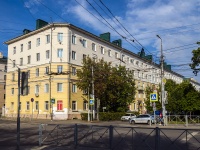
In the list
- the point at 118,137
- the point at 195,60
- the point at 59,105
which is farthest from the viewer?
the point at 59,105

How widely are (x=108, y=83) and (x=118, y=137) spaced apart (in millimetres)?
30303

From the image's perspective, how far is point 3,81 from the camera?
66.4 metres

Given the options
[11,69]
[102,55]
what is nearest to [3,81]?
[11,69]

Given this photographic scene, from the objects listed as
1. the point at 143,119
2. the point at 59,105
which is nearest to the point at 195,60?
the point at 143,119

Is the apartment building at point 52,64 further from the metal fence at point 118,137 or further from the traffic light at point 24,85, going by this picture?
the traffic light at point 24,85

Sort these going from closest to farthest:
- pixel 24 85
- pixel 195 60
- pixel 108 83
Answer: pixel 24 85
pixel 195 60
pixel 108 83

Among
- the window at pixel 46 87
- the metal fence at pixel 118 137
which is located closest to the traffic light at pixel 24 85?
the metal fence at pixel 118 137

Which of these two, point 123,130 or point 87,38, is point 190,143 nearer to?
point 123,130

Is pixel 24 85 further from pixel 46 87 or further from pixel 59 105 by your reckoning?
pixel 46 87

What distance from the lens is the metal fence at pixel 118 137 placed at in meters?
10.0

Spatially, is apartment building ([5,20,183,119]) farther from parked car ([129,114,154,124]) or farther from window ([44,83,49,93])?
parked car ([129,114,154,124])

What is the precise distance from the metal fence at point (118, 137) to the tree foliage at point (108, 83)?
26957mm

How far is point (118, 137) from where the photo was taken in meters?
11.5

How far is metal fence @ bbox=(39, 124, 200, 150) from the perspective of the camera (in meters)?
10.0
